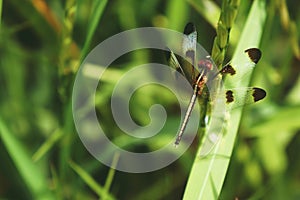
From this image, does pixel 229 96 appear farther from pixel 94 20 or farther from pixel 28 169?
pixel 28 169

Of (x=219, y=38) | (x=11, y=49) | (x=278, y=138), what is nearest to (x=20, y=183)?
(x=11, y=49)

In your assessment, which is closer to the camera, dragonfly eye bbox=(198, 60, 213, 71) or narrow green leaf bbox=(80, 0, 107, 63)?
dragonfly eye bbox=(198, 60, 213, 71)

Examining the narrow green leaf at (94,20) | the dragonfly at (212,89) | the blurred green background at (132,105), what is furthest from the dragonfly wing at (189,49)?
the blurred green background at (132,105)

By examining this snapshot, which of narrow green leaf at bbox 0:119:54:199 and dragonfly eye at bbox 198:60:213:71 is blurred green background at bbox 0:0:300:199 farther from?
dragonfly eye at bbox 198:60:213:71

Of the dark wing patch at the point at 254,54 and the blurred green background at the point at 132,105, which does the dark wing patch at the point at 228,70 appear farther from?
the blurred green background at the point at 132,105

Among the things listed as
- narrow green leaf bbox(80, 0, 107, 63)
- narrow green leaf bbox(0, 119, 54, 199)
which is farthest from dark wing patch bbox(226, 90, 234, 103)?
narrow green leaf bbox(0, 119, 54, 199)

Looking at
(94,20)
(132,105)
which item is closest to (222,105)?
(94,20)
